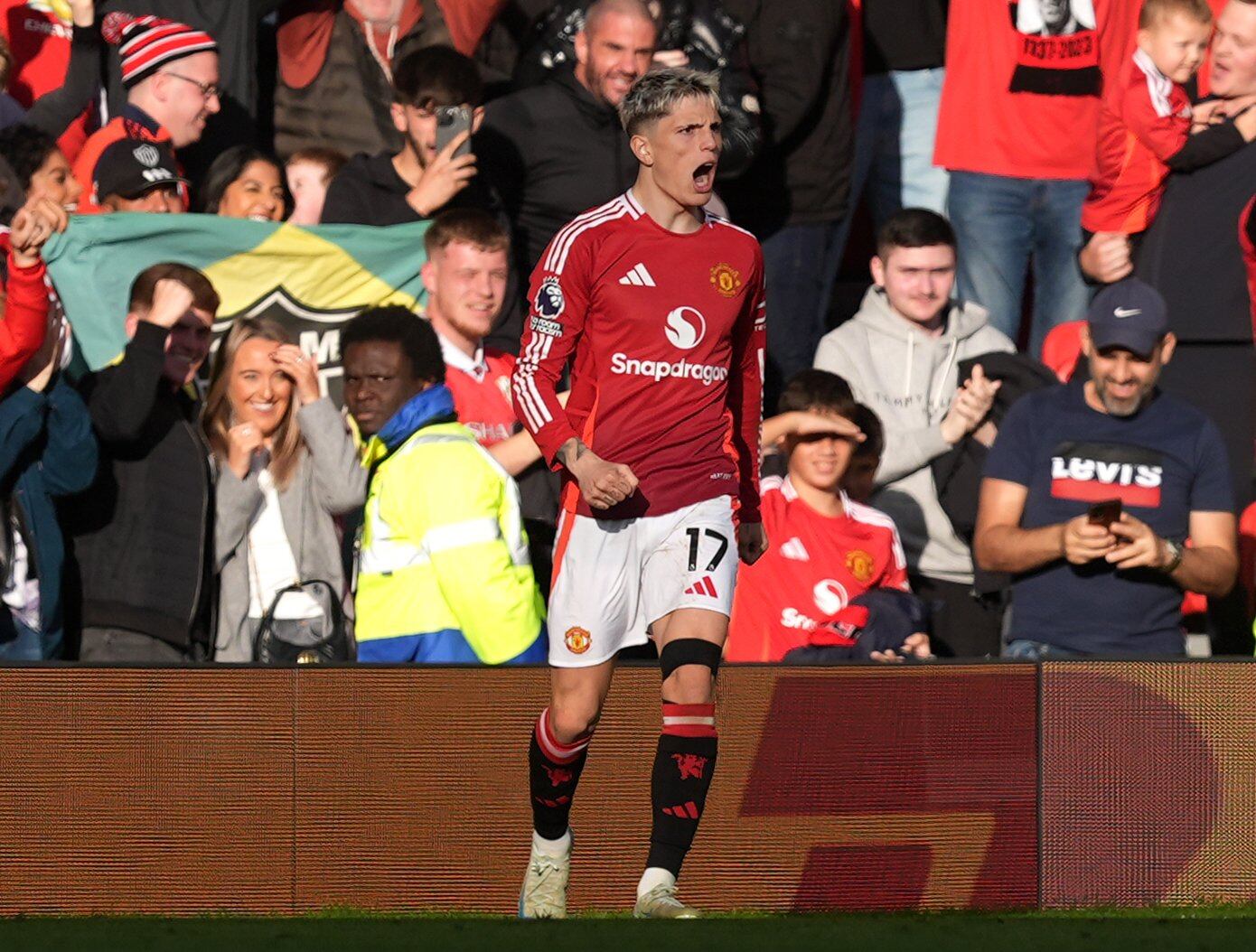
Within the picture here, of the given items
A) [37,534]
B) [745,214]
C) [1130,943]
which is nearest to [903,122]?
[745,214]

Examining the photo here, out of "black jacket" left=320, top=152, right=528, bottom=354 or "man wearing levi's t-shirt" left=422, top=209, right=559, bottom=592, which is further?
"black jacket" left=320, top=152, right=528, bottom=354

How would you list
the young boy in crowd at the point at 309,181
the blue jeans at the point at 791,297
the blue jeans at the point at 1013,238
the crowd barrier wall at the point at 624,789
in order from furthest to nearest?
the blue jeans at the point at 1013,238 → the blue jeans at the point at 791,297 → the young boy in crowd at the point at 309,181 → the crowd barrier wall at the point at 624,789

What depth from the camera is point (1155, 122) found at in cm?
886

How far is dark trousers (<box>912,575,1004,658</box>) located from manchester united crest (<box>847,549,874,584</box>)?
599 mm

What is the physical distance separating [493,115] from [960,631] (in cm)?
305

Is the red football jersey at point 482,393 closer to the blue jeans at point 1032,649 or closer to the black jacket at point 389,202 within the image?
the black jacket at point 389,202

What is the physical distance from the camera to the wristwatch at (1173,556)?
7277mm

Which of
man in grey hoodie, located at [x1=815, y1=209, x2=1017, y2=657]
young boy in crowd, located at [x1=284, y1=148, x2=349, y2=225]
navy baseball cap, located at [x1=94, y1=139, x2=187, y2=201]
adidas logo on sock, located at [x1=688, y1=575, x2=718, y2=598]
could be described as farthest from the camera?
young boy in crowd, located at [x1=284, y1=148, x2=349, y2=225]

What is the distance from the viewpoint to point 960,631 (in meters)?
8.09

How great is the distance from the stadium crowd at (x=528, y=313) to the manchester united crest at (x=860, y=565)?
0.02 meters

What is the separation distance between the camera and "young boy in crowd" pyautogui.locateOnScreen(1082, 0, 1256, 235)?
884cm

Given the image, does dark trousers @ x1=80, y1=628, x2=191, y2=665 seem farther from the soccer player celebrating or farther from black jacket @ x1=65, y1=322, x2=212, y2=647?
the soccer player celebrating

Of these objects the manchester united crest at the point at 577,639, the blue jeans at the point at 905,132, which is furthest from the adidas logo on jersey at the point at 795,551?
the blue jeans at the point at 905,132

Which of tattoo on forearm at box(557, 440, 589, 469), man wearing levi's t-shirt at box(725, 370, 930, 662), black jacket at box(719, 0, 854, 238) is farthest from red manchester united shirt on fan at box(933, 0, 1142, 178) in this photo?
tattoo on forearm at box(557, 440, 589, 469)
